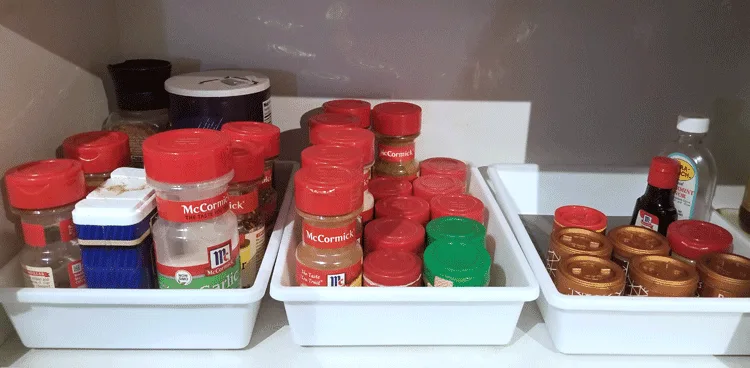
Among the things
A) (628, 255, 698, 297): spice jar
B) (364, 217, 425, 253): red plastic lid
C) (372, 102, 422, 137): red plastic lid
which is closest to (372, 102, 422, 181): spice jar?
(372, 102, 422, 137): red plastic lid

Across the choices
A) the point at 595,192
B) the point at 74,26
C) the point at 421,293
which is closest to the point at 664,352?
the point at 421,293

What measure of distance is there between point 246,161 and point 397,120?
0.25 meters

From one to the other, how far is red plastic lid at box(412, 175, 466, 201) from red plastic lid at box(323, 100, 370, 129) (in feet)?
0.37

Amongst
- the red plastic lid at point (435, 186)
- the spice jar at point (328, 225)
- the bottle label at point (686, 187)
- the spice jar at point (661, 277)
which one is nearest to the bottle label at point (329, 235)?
the spice jar at point (328, 225)

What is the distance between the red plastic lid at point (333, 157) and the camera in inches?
27.2

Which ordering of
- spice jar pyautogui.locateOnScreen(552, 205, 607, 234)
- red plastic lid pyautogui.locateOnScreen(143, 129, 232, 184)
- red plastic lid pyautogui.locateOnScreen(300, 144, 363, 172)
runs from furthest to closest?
spice jar pyautogui.locateOnScreen(552, 205, 607, 234)
red plastic lid pyautogui.locateOnScreen(300, 144, 363, 172)
red plastic lid pyautogui.locateOnScreen(143, 129, 232, 184)

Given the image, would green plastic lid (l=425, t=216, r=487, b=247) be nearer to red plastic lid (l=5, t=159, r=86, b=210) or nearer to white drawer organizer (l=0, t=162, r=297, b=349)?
white drawer organizer (l=0, t=162, r=297, b=349)

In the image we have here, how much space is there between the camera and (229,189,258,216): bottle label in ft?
2.32

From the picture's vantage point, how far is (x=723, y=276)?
26.3 inches

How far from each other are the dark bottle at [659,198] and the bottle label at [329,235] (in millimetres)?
423

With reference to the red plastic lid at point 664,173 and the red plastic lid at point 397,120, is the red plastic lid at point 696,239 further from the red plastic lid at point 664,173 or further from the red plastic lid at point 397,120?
the red plastic lid at point 397,120

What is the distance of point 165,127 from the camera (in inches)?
34.9

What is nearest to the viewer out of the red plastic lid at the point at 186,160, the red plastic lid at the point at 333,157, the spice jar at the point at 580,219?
the red plastic lid at the point at 186,160

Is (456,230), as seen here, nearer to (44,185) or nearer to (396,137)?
(396,137)
